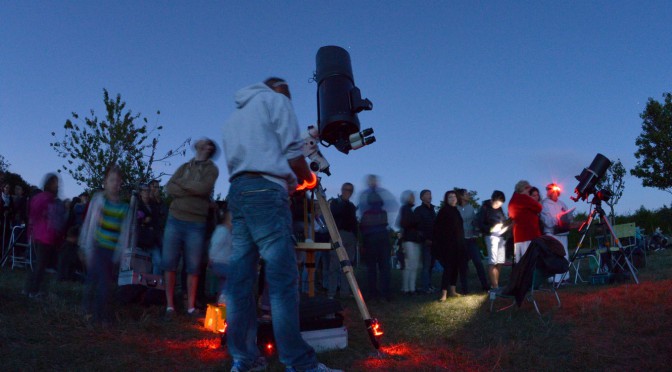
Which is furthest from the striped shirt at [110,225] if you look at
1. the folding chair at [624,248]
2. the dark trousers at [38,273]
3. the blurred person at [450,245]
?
the folding chair at [624,248]

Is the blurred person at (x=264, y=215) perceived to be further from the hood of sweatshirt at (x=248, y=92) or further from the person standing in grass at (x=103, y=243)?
the person standing in grass at (x=103, y=243)

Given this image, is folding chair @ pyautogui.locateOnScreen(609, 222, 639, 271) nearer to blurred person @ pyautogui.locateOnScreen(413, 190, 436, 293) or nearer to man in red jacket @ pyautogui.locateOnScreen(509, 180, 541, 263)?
man in red jacket @ pyautogui.locateOnScreen(509, 180, 541, 263)

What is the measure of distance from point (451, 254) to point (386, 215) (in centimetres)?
109

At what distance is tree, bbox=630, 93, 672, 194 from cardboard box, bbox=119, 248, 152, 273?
96.3 ft

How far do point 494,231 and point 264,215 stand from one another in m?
6.04

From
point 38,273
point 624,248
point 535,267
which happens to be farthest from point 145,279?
point 624,248

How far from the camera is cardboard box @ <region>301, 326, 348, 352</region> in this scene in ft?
12.5

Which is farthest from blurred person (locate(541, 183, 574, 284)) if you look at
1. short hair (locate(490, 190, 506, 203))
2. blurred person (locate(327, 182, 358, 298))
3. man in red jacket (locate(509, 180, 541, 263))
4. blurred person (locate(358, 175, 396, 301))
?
blurred person (locate(327, 182, 358, 298))

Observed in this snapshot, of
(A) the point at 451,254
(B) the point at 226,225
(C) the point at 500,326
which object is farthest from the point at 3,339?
A: (A) the point at 451,254

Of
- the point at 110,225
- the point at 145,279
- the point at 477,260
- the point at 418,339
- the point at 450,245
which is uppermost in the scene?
the point at 110,225

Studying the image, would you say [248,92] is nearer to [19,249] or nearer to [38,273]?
[38,273]

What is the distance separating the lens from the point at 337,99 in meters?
4.35

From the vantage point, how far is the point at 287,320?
9.20ft

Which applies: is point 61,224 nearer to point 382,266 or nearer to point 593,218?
point 382,266
